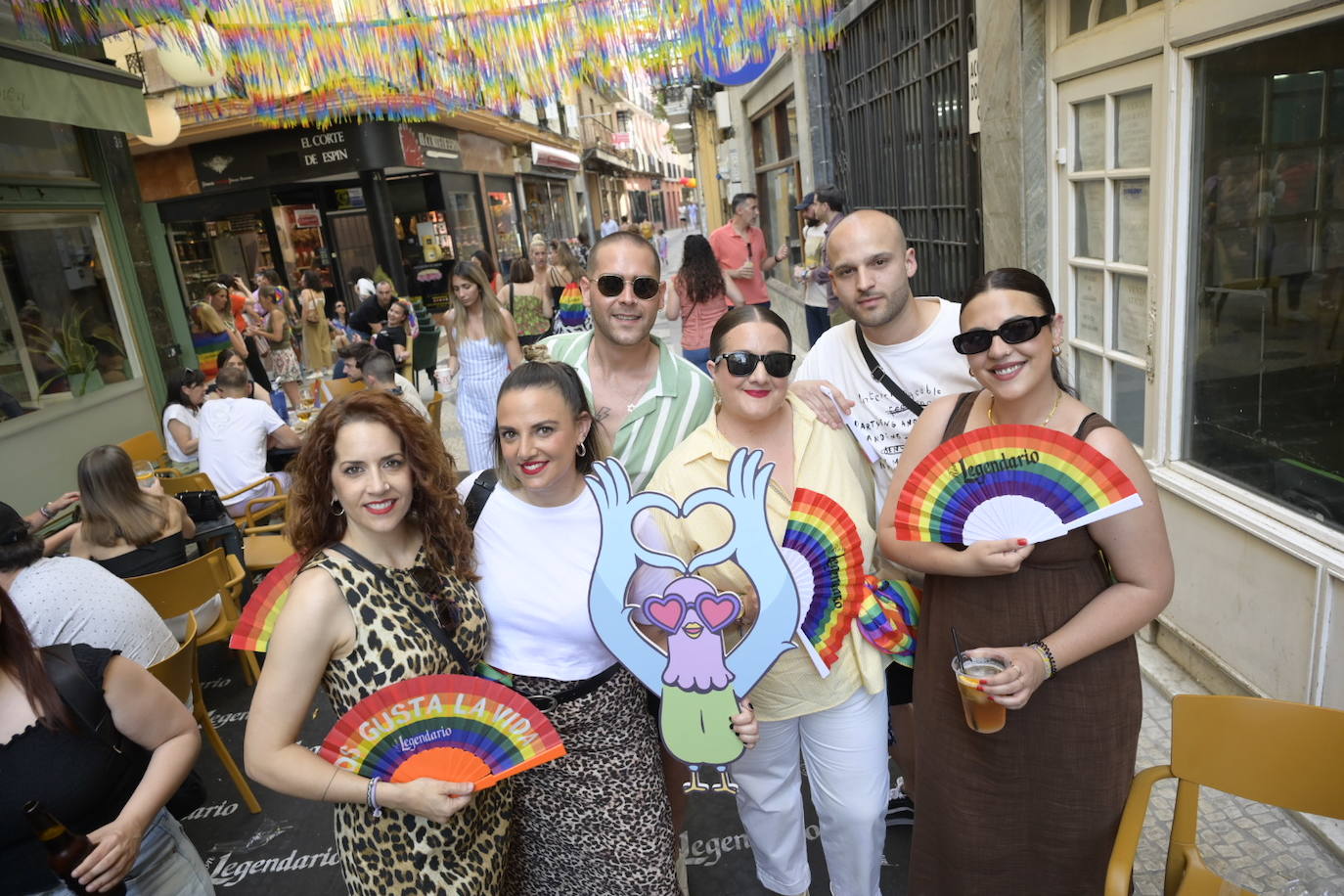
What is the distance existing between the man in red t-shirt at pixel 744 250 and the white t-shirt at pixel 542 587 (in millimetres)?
6248

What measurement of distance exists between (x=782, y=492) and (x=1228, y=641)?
2.14 meters

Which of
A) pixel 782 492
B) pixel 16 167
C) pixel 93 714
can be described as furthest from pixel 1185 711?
pixel 16 167

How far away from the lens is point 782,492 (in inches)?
80.4

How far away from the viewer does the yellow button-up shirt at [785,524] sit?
6.57ft

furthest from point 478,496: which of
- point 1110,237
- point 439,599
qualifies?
point 1110,237

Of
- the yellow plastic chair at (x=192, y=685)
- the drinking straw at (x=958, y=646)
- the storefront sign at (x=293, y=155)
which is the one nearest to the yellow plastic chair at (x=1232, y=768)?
the drinking straw at (x=958, y=646)

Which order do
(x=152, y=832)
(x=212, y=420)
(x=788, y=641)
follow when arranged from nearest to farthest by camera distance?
1. (x=788, y=641)
2. (x=152, y=832)
3. (x=212, y=420)

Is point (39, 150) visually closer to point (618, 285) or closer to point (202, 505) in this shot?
point (202, 505)

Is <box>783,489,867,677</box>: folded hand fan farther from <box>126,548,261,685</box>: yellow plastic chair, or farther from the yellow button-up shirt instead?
<box>126,548,261,685</box>: yellow plastic chair

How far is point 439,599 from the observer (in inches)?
72.9

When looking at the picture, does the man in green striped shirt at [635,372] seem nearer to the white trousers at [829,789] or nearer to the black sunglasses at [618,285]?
the black sunglasses at [618,285]

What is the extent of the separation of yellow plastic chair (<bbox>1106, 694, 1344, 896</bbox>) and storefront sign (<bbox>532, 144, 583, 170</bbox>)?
23901 mm

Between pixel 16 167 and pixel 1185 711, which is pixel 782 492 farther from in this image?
pixel 16 167

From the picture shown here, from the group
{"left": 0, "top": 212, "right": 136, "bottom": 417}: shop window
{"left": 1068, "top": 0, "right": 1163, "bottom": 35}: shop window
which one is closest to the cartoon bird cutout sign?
{"left": 1068, "top": 0, "right": 1163, "bottom": 35}: shop window
